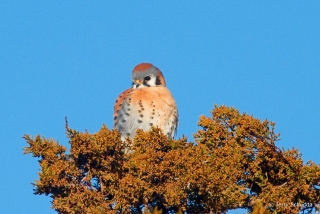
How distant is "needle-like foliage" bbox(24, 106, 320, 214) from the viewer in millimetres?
7066

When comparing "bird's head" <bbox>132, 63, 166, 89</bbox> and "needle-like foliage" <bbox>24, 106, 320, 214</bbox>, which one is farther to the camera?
"bird's head" <bbox>132, 63, 166, 89</bbox>

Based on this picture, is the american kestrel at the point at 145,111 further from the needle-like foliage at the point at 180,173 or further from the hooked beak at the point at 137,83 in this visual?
the needle-like foliage at the point at 180,173

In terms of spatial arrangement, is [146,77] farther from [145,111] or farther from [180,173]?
[180,173]

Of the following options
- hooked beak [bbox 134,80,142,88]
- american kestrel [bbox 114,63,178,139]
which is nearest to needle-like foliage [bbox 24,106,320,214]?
american kestrel [bbox 114,63,178,139]

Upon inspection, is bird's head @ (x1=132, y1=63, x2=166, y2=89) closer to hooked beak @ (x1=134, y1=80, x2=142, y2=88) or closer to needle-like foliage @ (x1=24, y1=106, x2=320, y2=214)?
hooked beak @ (x1=134, y1=80, x2=142, y2=88)

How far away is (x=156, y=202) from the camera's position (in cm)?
727

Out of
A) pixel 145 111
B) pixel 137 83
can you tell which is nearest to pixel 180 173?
pixel 145 111

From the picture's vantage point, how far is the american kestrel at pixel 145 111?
10.5 meters

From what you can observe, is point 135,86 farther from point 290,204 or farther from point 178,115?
point 290,204

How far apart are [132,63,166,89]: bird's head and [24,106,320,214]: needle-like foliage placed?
333 centimetres

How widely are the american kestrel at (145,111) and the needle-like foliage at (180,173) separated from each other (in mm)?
2714

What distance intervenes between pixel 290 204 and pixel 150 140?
1409 mm

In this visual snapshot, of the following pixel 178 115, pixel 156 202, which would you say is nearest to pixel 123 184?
pixel 156 202

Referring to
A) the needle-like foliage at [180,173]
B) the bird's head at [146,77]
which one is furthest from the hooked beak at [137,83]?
the needle-like foliage at [180,173]
